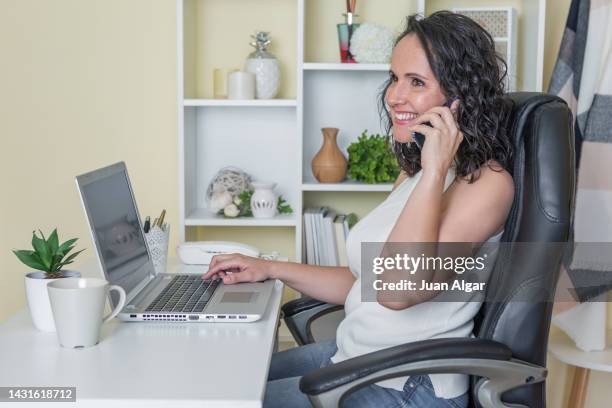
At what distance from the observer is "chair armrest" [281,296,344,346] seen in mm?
1932

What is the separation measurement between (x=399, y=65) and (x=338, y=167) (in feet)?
3.77

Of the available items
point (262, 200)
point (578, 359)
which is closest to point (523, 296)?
point (578, 359)

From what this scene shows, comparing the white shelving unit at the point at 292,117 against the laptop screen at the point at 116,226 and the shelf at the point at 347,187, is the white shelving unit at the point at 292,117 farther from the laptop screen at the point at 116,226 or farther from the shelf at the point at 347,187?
the laptop screen at the point at 116,226

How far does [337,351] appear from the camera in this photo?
1783mm

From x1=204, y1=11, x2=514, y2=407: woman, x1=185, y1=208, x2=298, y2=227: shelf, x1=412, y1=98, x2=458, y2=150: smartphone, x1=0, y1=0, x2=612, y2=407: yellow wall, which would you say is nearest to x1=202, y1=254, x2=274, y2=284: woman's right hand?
x1=204, y1=11, x2=514, y2=407: woman

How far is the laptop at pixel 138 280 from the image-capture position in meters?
1.58

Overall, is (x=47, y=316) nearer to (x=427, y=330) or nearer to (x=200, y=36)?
(x=427, y=330)

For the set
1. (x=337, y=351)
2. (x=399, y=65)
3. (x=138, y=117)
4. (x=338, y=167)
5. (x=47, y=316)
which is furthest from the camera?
(x=138, y=117)

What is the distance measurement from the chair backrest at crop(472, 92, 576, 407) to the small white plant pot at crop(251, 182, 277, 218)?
1.35 m

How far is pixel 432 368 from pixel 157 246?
37.3 inches

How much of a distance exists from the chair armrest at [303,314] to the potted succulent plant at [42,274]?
22.1 inches

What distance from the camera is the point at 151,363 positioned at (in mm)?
1329

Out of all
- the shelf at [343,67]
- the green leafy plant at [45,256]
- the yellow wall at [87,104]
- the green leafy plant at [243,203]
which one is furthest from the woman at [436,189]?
the yellow wall at [87,104]

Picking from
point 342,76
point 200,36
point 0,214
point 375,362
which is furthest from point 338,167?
point 375,362
